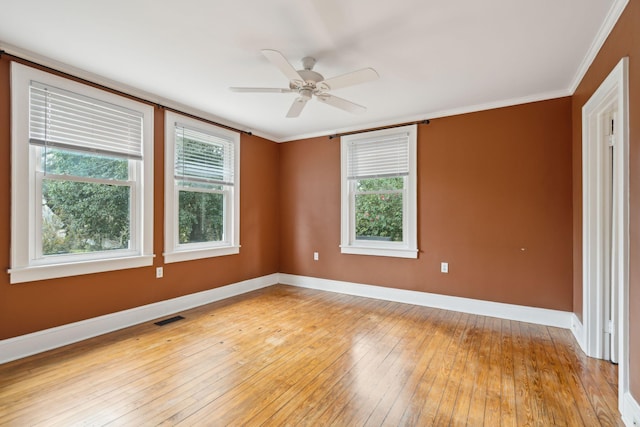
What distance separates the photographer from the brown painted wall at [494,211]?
3385 mm

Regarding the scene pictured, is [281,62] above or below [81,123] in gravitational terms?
above

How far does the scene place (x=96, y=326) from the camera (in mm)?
3059

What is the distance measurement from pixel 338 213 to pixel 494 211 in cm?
216

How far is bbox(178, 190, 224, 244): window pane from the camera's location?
398cm

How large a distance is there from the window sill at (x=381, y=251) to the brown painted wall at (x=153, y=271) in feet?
4.64

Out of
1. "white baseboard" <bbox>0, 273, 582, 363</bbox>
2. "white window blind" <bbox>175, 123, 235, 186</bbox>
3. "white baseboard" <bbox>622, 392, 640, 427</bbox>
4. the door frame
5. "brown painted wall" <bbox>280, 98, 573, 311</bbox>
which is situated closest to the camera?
"white baseboard" <bbox>622, 392, 640, 427</bbox>

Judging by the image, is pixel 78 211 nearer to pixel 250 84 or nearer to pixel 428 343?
pixel 250 84

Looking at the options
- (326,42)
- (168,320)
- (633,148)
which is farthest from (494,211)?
(168,320)

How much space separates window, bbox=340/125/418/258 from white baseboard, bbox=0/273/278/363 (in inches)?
83.5

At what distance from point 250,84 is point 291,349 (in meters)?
2.62

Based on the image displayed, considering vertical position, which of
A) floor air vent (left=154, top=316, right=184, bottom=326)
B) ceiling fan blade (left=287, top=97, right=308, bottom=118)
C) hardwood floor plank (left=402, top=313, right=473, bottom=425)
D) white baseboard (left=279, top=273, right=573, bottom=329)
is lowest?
hardwood floor plank (left=402, top=313, right=473, bottom=425)

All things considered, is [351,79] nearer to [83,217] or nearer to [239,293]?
[83,217]

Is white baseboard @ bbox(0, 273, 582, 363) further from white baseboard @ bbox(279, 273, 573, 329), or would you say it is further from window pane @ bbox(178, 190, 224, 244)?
window pane @ bbox(178, 190, 224, 244)

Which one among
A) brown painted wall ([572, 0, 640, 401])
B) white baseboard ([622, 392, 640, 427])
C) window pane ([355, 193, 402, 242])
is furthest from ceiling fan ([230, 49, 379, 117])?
white baseboard ([622, 392, 640, 427])
